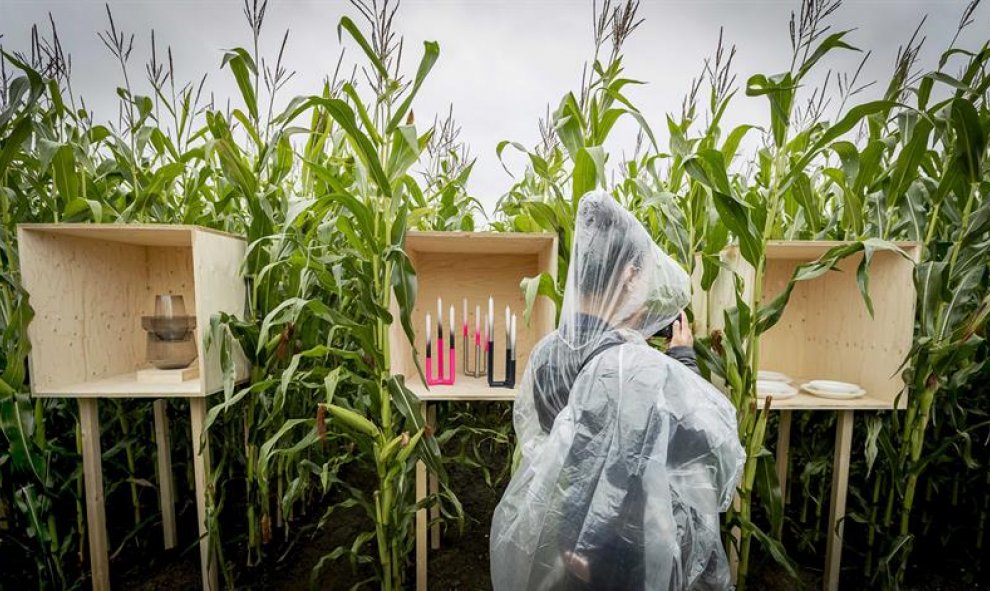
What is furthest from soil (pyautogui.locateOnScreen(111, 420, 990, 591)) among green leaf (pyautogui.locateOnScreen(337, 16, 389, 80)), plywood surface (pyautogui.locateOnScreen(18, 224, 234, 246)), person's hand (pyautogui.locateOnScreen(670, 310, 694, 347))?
green leaf (pyautogui.locateOnScreen(337, 16, 389, 80))

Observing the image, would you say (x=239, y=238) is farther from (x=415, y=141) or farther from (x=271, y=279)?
(x=415, y=141)

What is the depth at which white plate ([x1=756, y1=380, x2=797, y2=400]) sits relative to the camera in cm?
161

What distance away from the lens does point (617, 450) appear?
977 millimetres

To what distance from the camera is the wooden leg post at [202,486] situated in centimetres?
151

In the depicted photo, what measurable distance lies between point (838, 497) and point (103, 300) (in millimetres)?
3082

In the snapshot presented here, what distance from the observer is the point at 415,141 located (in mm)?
1277

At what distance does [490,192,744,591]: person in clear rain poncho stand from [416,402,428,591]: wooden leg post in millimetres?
499

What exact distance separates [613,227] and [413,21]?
1.25 meters

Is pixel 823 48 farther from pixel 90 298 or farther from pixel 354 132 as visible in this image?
pixel 90 298

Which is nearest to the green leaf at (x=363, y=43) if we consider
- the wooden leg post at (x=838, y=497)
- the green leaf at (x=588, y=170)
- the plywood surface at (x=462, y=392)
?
the green leaf at (x=588, y=170)

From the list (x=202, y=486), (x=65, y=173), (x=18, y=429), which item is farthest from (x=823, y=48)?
(x=18, y=429)

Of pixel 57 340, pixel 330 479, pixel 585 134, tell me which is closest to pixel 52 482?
pixel 57 340

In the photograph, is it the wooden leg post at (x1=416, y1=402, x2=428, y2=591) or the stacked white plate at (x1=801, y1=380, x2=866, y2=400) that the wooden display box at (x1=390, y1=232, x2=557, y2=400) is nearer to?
the wooden leg post at (x1=416, y1=402, x2=428, y2=591)

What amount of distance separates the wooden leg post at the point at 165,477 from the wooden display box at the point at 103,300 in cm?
23
